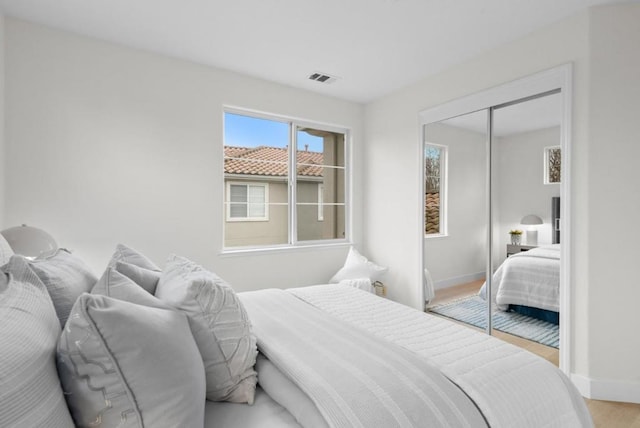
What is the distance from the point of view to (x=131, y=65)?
2816 mm

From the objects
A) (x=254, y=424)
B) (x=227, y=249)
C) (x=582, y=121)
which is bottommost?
(x=254, y=424)

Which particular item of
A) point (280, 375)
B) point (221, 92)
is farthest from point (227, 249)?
point (280, 375)

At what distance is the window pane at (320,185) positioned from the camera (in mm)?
3955

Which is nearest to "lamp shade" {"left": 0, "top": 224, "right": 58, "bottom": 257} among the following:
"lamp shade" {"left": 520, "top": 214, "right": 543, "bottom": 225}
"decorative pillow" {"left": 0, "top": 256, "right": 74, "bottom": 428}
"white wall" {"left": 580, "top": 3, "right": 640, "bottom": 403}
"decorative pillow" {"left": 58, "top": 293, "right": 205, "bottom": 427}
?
"decorative pillow" {"left": 0, "top": 256, "right": 74, "bottom": 428}

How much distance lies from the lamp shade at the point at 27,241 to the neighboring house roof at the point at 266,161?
1.71m

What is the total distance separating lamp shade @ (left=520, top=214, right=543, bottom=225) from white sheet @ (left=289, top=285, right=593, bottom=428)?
156 centimetres

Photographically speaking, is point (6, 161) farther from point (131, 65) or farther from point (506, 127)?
point (506, 127)

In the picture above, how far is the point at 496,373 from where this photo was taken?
118 centimetres

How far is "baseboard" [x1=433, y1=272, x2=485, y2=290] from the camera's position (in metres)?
3.03

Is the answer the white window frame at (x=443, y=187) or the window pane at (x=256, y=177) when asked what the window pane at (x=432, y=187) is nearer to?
the white window frame at (x=443, y=187)

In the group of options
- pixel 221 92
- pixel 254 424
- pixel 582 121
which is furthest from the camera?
pixel 221 92

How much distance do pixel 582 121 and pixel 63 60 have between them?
394cm

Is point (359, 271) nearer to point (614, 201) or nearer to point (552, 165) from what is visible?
point (552, 165)

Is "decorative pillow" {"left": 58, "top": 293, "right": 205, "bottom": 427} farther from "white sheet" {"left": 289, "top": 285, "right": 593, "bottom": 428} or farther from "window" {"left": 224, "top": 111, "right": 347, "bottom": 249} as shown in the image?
"window" {"left": 224, "top": 111, "right": 347, "bottom": 249}
